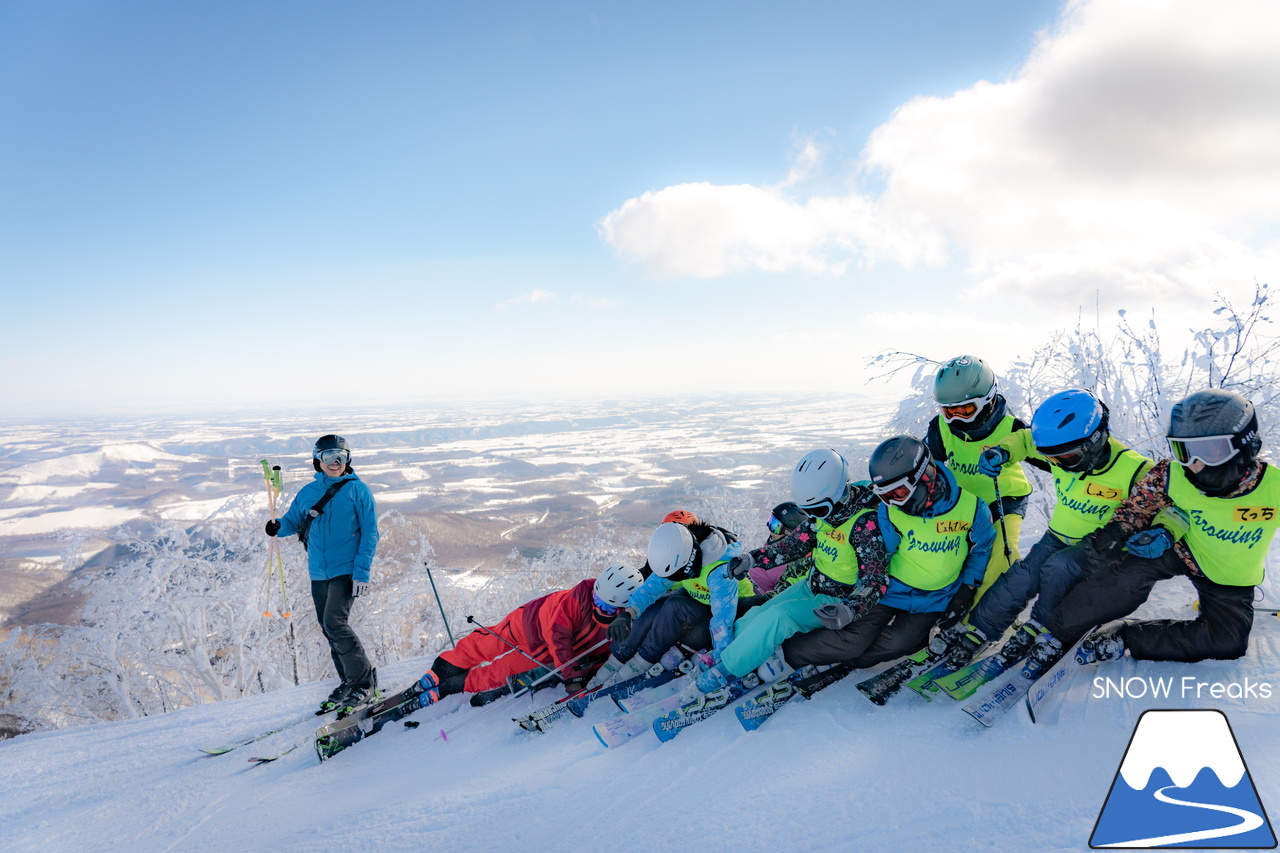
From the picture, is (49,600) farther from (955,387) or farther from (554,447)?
(554,447)

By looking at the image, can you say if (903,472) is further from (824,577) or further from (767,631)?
(767,631)

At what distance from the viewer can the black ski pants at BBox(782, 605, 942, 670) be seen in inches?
145

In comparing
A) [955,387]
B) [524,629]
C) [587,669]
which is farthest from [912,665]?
[524,629]

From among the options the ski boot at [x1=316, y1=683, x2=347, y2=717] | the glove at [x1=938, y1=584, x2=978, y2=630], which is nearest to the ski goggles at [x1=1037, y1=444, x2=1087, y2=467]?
the glove at [x1=938, y1=584, x2=978, y2=630]

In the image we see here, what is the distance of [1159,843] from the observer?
2.01 metres

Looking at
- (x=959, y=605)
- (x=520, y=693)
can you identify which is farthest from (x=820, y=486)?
(x=520, y=693)

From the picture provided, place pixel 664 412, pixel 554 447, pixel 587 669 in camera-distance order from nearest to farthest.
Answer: pixel 587 669 < pixel 554 447 < pixel 664 412

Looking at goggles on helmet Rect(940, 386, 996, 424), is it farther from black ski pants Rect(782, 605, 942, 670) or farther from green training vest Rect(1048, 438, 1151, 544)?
black ski pants Rect(782, 605, 942, 670)

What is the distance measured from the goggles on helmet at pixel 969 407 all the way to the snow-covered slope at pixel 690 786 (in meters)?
1.84

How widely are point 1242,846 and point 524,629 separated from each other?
4422 millimetres

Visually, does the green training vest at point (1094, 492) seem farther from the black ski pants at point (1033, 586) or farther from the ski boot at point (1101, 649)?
the ski boot at point (1101, 649)

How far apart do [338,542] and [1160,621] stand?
6326 millimetres

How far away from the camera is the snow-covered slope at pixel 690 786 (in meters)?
2.40

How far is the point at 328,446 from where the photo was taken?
534 centimetres
